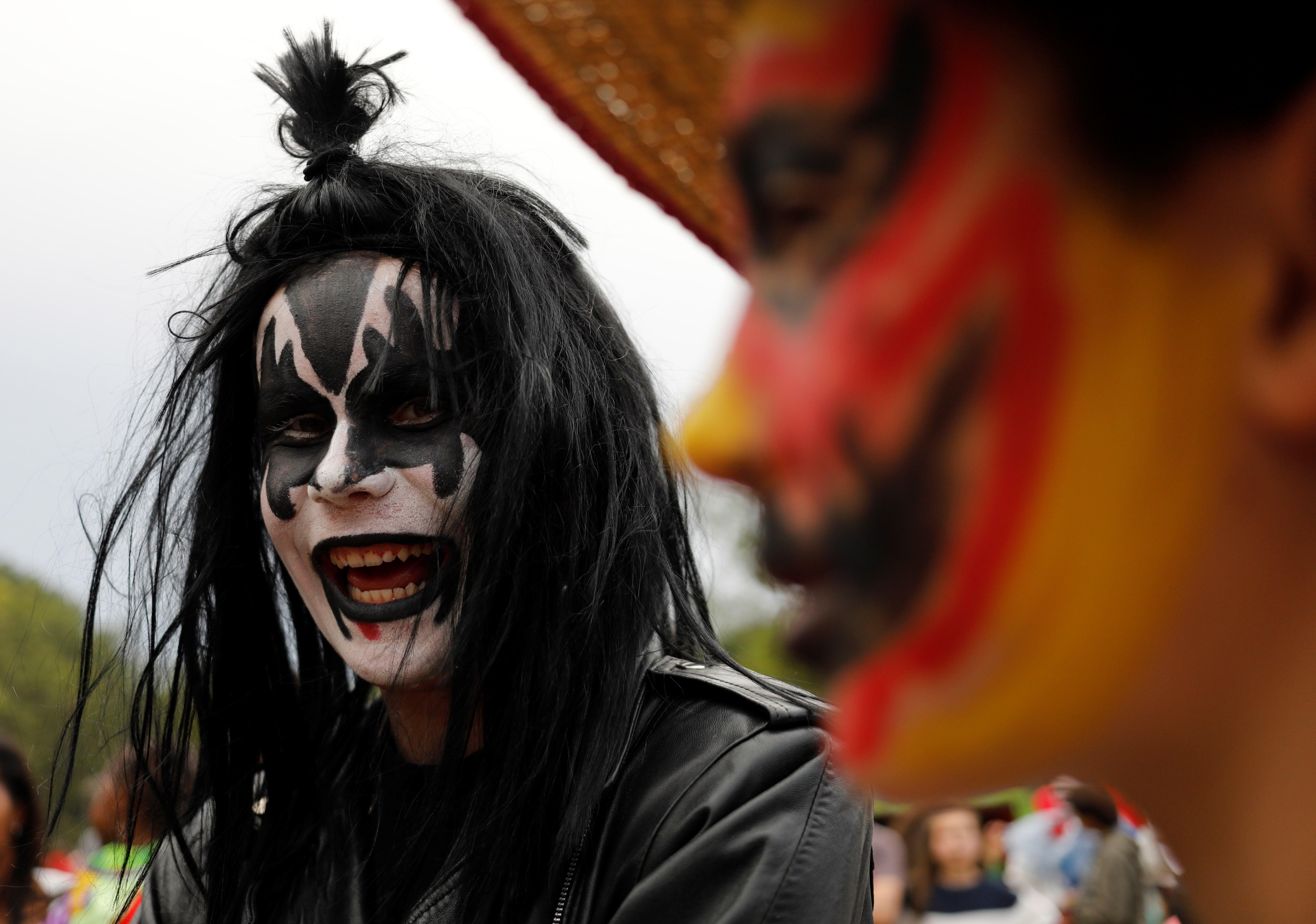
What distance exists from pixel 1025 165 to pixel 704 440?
19 centimetres

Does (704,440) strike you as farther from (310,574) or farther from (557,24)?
(310,574)

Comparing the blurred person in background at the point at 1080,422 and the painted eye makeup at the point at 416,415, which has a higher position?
the blurred person in background at the point at 1080,422

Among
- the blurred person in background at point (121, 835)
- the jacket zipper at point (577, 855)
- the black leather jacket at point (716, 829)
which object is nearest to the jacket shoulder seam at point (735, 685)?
the black leather jacket at point (716, 829)

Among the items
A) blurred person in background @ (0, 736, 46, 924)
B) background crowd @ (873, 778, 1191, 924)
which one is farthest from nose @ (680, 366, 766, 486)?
background crowd @ (873, 778, 1191, 924)

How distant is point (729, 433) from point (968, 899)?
13.8 feet

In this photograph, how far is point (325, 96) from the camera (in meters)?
2.18

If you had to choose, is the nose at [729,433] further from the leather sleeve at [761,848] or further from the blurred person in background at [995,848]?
the blurred person in background at [995,848]

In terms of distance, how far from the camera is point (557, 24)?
2.37ft

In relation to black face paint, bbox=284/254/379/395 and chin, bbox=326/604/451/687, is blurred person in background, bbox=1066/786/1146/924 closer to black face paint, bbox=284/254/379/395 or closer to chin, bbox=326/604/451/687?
chin, bbox=326/604/451/687

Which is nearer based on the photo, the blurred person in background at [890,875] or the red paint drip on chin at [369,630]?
the red paint drip on chin at [369,630]

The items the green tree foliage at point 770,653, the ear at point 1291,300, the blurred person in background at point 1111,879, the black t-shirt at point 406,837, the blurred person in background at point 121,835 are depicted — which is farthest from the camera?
the blurred person in background at point 1111,879

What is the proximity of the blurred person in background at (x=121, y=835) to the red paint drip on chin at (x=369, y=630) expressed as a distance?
0.49 m

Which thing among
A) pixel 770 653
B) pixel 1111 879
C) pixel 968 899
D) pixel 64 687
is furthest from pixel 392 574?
pixel 968 899

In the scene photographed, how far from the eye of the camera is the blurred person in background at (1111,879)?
4.01 metres
